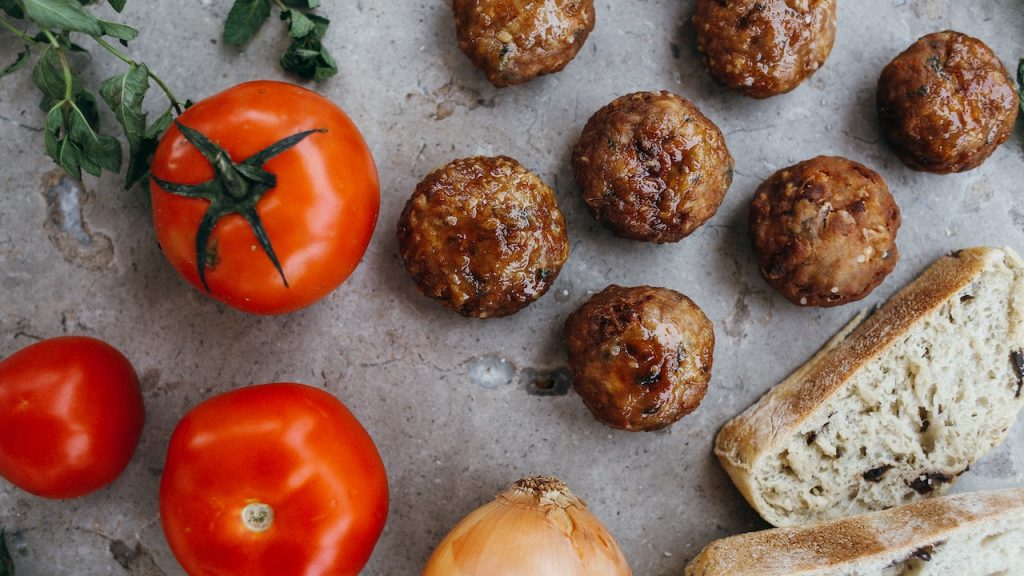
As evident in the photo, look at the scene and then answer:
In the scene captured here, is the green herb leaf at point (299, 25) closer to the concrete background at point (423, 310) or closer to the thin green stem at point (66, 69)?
the concrete background at point (423, 310)

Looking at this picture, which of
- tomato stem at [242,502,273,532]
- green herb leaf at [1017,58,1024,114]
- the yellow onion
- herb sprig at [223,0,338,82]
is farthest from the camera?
green herb leaf at [1017,58,1024,114]

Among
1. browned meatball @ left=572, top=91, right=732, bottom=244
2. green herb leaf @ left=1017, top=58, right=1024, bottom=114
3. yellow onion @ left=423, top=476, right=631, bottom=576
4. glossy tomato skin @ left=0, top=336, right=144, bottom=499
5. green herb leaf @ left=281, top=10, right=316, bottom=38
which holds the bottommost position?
glossy tomato skin @ left=0, top=336, right=144, bottom=499

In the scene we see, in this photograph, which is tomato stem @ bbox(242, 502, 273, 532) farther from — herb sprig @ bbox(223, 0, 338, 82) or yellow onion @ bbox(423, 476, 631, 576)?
herb sprig @ bbox(223, 0, 338, 82)

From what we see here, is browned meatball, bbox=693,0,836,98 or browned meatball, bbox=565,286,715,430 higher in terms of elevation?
browned meatball, bbox=693,0,836,98

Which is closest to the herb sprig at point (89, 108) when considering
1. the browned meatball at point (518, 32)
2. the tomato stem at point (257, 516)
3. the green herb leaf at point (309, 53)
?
the green herb leaf at point (309, 53)

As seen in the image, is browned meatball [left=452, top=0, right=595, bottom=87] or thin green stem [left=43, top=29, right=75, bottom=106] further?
browned meatball [left=452, top=0, right=595, bottom=87]

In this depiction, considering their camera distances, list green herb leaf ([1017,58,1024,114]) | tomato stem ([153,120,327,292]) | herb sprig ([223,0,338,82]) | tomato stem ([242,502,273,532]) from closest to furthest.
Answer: tomato stem ([153,120,327,292])
tomato stem ([242,502,273,532])
herb sprig ([223,0,338,82])
green herb leaf ([1017,58,1024,114])

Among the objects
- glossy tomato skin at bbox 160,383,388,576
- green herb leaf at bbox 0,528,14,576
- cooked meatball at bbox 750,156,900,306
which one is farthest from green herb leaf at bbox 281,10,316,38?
green herb leaf at bbox 0,528,14,576
